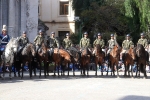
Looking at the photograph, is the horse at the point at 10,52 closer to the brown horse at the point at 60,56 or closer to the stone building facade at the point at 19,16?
Result: the brown horse at the point at 60,56

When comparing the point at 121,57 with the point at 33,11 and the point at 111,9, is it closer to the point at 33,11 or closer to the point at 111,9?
the point at 33,11

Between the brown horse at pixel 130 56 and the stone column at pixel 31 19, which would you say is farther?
the stone column at pixel 31 19

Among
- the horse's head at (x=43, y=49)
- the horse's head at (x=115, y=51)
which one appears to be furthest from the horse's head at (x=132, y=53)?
the horse's head at (x=43, y=49)

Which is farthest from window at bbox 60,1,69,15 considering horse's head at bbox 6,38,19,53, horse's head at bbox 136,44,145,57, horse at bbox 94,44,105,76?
horse's head at bbox 6,38,19,53

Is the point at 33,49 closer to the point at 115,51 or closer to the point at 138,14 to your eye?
the point at 115,51

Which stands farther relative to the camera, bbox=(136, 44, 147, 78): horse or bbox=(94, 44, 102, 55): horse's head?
bbox=(94, 44, 102, 55): horse's head

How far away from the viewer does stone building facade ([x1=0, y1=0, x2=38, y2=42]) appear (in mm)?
29267

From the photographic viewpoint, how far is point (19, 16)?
31.5 metres

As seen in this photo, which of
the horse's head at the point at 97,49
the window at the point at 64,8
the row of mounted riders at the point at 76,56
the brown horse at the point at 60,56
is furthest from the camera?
the window at the point at 64,8

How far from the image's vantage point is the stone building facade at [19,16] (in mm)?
29267

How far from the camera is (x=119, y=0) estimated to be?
4381 centimetres

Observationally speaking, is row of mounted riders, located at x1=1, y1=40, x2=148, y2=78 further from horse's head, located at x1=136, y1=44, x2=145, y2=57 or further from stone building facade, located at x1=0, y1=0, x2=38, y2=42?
stone building facade, located at x1=0, y1=0, x2=38, y2=42

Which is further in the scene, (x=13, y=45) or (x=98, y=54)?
(x=98, y=54)

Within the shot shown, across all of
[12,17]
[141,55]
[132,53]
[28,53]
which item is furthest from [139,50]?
[12,17]
